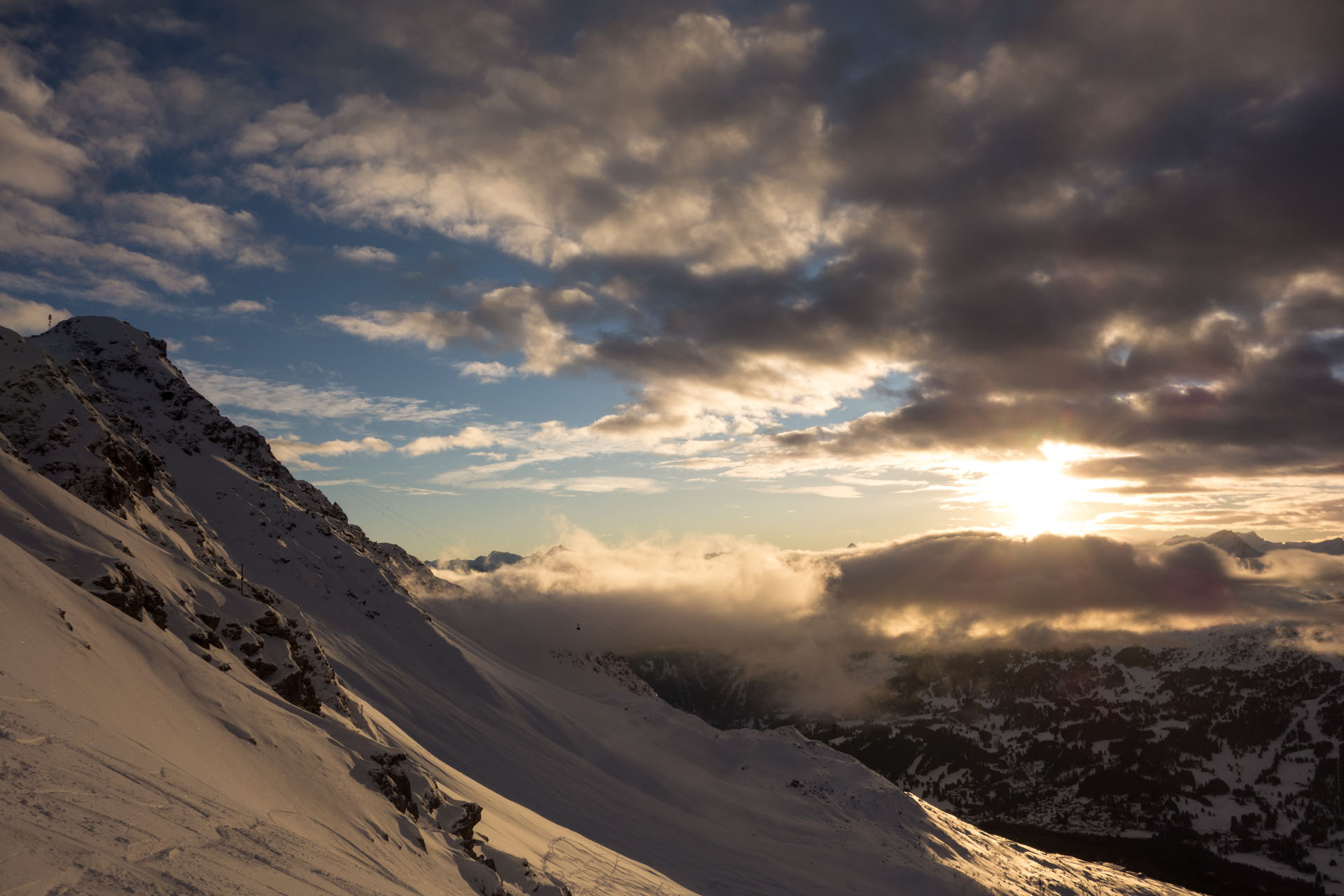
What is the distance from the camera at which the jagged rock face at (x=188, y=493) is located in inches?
1505

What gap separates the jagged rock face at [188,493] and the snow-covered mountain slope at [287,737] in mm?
337

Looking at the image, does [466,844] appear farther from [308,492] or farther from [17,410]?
[308,492]

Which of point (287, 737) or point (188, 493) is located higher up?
point (188, 493)

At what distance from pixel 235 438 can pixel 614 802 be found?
96.9 m

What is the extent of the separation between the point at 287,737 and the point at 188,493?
95.0 meters

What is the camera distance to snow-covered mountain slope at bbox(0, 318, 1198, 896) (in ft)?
46.8

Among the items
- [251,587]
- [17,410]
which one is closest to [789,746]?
[251,587]

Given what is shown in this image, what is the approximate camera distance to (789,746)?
142 m

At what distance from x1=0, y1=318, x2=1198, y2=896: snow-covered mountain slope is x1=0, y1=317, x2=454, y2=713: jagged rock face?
337 millimetres

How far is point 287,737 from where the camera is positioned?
1017 inches

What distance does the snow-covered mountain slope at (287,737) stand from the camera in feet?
46.8

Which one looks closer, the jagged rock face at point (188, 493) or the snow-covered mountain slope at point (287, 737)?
the snow-covered mountain slope at point (287, 737)

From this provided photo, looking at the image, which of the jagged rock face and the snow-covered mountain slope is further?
the jagged rock face

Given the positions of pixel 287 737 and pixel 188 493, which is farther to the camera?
pixel 188 493
